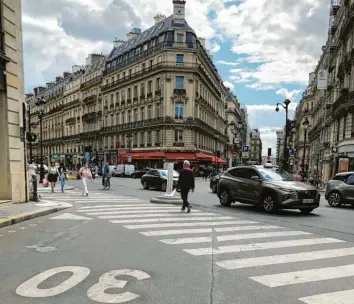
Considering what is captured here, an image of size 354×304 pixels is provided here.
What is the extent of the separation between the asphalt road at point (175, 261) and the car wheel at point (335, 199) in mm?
5922

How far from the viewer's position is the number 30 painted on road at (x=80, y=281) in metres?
4.23

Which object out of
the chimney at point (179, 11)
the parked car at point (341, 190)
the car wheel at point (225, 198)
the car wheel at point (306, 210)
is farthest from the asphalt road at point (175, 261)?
the chimney at point (179, 11)

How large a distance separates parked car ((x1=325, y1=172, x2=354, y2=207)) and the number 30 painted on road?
12.9 m

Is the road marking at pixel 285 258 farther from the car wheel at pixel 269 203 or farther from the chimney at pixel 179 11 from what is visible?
the chimney at pixel 179 11

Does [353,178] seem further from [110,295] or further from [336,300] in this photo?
[110,295]

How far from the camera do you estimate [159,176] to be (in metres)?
22.9

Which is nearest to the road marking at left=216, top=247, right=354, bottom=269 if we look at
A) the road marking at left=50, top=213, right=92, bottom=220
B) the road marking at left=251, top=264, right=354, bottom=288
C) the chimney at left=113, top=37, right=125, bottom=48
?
the road marking at left=251, top=264, right=354, bottom=288

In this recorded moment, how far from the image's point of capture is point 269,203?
39.4 ft

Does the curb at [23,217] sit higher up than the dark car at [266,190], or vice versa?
the dark car at [266,190]

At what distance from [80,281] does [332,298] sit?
10.8 ft

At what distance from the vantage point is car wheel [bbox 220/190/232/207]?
14.0 m

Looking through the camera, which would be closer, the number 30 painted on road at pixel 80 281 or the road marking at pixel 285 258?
the number 30 painted on road at pixel 80 281

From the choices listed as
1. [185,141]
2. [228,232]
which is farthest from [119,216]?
[185,141]

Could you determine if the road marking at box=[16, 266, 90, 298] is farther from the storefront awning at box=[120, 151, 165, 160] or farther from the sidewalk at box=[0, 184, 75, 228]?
the storefront awning at box=[120, 151, 165, 160]
